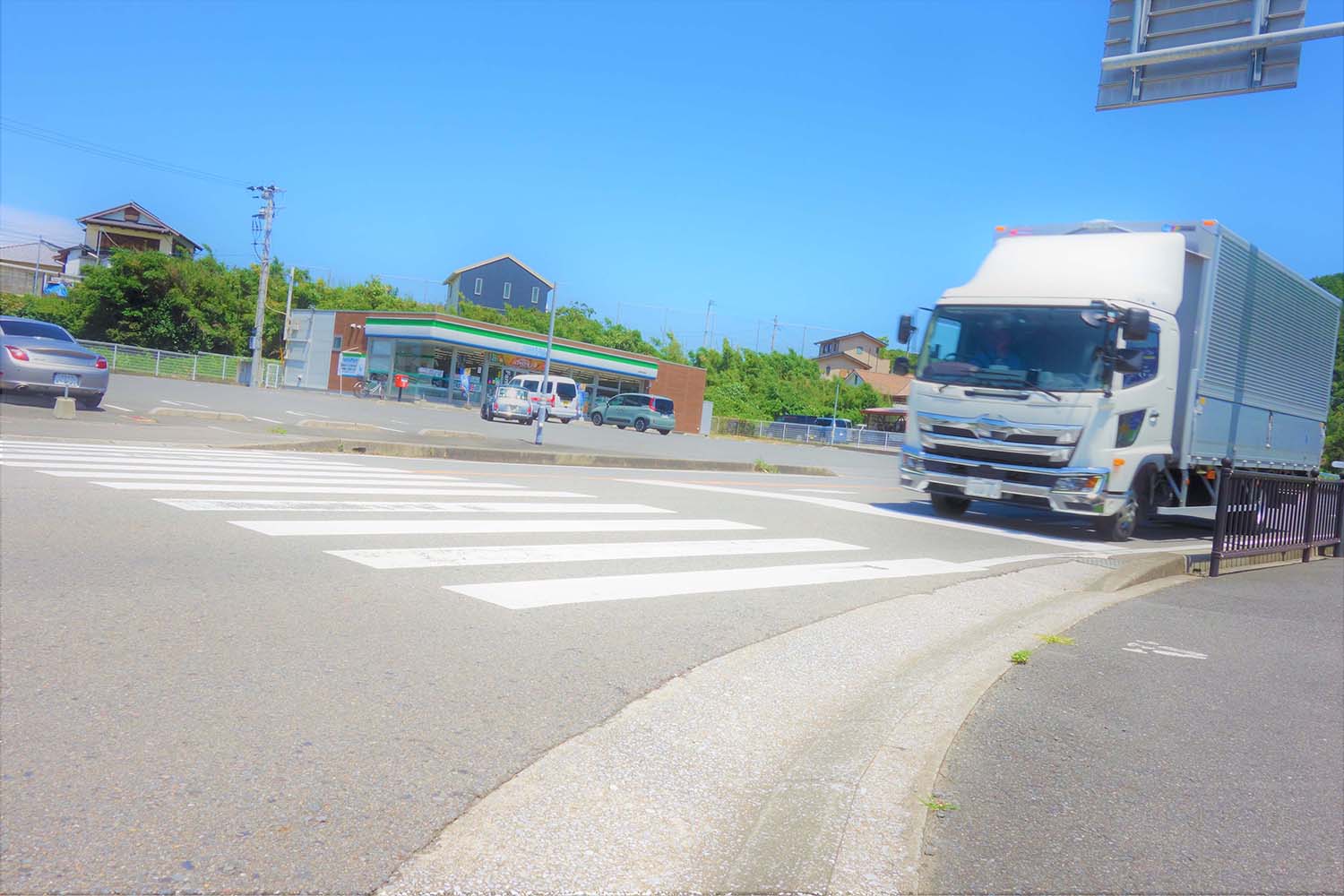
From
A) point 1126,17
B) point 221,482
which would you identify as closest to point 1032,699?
point 221,482

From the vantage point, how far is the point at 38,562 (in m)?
5.93

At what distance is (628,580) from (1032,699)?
9.26 ft

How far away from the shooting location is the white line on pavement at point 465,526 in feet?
25.3

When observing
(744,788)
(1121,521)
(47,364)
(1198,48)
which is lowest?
(744,788)

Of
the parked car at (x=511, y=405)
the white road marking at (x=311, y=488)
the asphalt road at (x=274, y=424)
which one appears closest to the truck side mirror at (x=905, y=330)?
the white road marking at (x=311, y=488)

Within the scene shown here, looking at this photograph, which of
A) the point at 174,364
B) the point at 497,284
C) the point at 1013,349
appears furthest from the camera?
the point at 497,284

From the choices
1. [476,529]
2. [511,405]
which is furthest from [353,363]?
[476,529]

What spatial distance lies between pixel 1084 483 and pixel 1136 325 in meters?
1.89

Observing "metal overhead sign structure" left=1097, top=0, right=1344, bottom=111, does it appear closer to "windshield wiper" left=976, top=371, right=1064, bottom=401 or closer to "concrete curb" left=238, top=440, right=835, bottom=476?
"windshield wiper" left=976, top=371, right=1064, bottom=401

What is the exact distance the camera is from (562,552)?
25.5 feet

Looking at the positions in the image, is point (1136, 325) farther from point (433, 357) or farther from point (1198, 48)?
point (433, 357)

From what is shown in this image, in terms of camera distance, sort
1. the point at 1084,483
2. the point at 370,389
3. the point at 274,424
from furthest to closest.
Result: the point at 370,389
the point at 274,424
the point at 1084,483

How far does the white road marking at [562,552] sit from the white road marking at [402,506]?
172 cm

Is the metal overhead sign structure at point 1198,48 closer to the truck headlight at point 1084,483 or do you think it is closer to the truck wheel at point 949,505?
the truck headlight at point 1084,483
